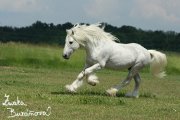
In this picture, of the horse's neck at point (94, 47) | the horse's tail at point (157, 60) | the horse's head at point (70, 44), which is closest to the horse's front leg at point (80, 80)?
the horse's neck at point (94, 47)

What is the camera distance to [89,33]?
1342cm

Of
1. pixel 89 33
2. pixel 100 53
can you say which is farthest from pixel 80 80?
pixel 89 33

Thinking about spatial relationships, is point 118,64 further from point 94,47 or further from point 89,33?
point 89,33

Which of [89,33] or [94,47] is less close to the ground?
[89,33]

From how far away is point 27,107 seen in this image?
406 inches

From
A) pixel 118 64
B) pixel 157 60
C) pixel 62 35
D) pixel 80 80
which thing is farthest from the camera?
pixel 62 35

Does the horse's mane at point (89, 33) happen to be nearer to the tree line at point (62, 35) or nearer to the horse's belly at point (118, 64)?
the horse's belly at point (118, 64)

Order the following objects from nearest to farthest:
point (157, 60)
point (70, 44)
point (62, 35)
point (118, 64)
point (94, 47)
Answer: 1. point (70, 44)
2. point (94, 47)
3. point (118, 64)
4. point (157, 60)
5. point (62, 35)

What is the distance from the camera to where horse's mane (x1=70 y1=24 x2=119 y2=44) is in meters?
13.3

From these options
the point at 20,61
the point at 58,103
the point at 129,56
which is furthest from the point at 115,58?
the point at 20,61

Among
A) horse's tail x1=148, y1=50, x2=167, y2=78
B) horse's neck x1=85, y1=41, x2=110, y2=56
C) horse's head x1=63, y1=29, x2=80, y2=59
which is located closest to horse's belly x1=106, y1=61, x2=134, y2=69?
horse's neck x1=85, y1=41, x2=110, y2=56

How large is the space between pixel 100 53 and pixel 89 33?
55 centimetres

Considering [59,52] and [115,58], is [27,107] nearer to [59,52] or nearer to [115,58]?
[115,58]

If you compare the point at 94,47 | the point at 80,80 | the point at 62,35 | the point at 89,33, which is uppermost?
the point at 89,33
